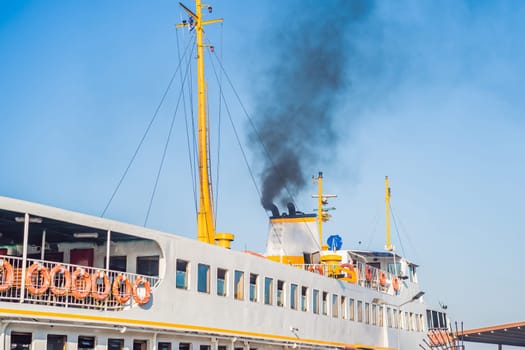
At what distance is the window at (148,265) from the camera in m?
25.1

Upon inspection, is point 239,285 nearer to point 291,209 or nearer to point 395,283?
point 291,209

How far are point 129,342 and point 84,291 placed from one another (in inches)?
119

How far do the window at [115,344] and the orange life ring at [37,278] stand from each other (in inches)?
142

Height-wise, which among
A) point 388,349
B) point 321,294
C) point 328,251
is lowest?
point 388,349

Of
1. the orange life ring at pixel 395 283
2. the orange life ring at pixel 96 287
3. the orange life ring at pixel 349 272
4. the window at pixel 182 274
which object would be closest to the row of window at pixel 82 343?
the orange life ring at pixel 96 287

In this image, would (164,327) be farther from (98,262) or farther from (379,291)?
(379,291)

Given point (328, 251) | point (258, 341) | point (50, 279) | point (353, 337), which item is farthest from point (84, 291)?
point (328, 251)

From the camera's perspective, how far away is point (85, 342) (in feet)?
70.0

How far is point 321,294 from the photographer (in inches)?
1326

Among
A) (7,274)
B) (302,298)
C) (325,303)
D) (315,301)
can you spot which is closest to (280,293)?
(302,298)

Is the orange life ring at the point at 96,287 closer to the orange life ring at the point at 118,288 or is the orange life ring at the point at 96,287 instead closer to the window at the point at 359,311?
the orange life ring at the point at 118,288

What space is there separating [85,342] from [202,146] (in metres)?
12.9

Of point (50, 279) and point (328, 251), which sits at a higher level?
point (328, 251)

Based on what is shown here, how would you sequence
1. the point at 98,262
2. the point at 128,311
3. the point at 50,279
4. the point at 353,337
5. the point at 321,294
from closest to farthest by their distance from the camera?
the point at 50,279
the point at 128,311
the point at 98,262
the point at 321,294
the point at 353,337
